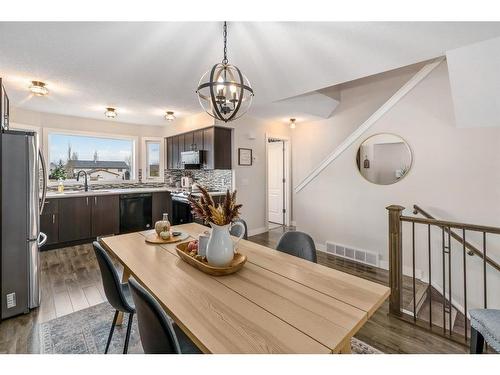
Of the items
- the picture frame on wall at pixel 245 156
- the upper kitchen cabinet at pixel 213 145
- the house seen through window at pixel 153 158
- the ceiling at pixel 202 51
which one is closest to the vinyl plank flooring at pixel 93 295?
the ceiling at pixel 202 51

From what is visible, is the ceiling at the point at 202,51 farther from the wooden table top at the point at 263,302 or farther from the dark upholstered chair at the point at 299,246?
the wooden table top at the point at 263,302

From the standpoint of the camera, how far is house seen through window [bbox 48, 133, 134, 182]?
481cm

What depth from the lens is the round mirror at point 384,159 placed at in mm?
3369

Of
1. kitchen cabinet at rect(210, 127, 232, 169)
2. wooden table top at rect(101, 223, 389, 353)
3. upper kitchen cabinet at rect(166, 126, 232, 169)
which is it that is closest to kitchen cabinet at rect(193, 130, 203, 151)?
upper kitchen cabinet at rect(166, 126, 232, 169)

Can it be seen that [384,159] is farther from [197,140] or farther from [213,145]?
[197,140]

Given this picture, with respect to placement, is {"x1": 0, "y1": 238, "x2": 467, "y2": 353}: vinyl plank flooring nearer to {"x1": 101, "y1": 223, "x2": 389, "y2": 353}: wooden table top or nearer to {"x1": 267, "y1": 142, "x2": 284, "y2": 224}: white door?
{"x1": 101, "y1": 223, "x2": 389, "y2": 353}: wooden table top

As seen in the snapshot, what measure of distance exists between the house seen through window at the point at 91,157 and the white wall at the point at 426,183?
167 inches

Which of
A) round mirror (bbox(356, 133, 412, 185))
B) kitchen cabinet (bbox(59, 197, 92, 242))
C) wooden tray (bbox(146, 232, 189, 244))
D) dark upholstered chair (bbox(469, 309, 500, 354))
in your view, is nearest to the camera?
dark upholstered chair (bbox(469, 309, 500, 354))

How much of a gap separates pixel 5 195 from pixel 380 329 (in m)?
3.42

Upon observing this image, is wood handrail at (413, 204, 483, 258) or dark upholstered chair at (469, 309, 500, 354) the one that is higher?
wood handrail at (413, 204, 483, 258)

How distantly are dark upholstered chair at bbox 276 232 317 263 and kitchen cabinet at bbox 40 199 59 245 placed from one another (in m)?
3.91

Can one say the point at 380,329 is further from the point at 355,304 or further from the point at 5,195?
the point at 5,195

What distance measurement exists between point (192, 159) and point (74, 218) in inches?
87.0

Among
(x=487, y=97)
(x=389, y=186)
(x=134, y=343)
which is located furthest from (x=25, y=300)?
(x=487, y=97)
